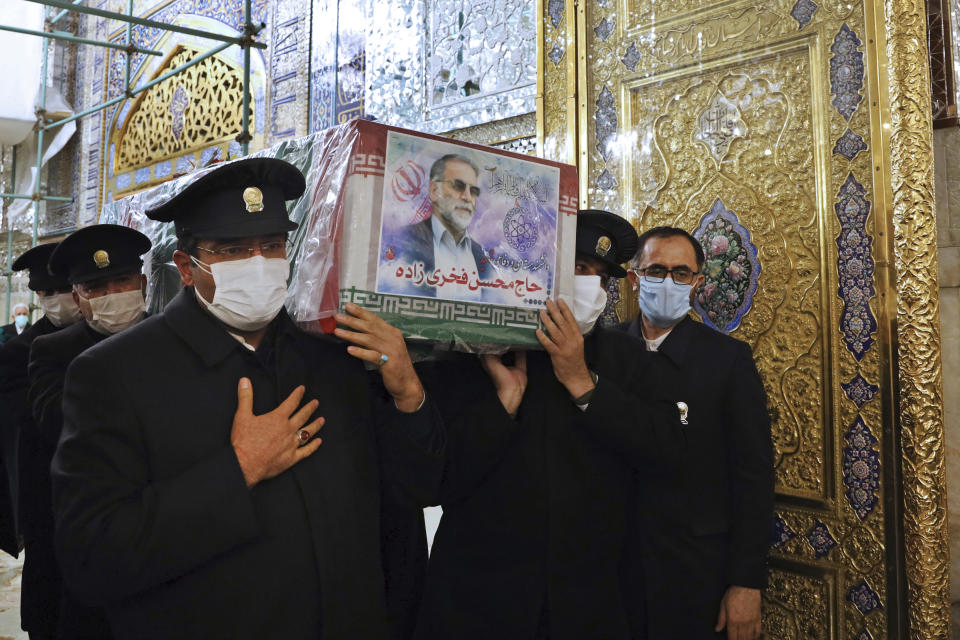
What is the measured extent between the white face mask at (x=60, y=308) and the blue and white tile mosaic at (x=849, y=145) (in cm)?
309

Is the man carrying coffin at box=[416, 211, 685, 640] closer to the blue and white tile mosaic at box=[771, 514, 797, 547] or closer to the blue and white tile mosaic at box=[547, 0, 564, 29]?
the blue and white tile mosaic at box=[771, 514, 797, 547]

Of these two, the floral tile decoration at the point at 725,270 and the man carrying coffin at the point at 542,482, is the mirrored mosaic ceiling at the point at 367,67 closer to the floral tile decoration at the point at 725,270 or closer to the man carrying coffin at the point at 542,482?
the floral tile decoration at the point at 725,270

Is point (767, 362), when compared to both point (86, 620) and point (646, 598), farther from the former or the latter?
point (86, 620)

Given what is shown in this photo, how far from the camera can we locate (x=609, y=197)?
9.86ft

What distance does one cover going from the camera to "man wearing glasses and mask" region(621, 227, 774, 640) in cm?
191

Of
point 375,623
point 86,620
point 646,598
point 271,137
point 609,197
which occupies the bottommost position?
point 86,620

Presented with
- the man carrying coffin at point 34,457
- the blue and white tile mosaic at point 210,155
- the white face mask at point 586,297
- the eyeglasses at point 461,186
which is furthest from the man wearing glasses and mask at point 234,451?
the blue and white tile mosaic at point 210,155

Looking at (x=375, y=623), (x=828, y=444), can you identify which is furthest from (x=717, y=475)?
(x=375, y=623)

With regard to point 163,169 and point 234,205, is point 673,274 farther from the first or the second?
point 163,169

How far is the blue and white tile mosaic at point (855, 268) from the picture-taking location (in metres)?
2.30

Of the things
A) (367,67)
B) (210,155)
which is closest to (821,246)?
(367,67)

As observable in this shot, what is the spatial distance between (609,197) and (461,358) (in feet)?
4.93

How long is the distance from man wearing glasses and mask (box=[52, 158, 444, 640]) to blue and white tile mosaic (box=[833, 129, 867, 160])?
180cm

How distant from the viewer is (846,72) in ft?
7.76
